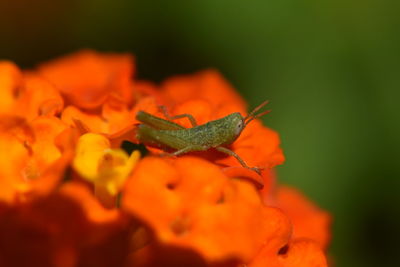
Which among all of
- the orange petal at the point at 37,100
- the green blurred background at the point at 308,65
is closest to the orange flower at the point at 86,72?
the orange petal at the point at 37,100

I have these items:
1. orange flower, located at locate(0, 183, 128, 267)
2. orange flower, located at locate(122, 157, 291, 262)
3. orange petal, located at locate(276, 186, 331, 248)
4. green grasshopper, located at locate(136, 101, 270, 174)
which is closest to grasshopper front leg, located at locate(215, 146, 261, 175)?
green grasshopper, located at locate(136, 101, 270, 174)

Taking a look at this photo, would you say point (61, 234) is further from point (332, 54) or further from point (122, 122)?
point (332, 54)

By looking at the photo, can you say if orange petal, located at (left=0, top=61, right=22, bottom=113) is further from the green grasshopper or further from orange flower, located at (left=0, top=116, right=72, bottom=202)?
the green grasshopper

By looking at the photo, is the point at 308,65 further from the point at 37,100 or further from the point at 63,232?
the point at 63,232

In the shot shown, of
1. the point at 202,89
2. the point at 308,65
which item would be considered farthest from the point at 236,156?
the point at 308,65

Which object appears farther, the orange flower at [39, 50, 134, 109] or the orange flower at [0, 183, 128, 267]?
the orange flower at [39, 50, 134, 109]
